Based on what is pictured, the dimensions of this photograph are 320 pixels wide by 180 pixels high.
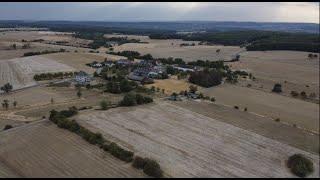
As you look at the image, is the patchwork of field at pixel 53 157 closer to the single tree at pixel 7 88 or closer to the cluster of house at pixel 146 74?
the single tree at pixel 7 88

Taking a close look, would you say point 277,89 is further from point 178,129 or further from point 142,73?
point 142,73

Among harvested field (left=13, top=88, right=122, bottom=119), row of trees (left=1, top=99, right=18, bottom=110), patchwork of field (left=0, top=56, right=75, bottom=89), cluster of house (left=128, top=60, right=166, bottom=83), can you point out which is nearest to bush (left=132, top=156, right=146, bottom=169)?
harvested field (left=13, top=88, right=122, bottom=119)

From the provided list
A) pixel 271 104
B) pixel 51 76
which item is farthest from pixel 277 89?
pixel 51 76

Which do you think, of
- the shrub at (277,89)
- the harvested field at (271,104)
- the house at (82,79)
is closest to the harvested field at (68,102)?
the house at (82,79)

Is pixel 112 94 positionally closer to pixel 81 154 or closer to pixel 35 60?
pixel 81 154

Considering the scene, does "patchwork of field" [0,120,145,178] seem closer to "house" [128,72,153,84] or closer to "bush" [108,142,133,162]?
"bush" [108,142,133,162]

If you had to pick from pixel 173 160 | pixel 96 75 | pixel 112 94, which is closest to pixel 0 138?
pixel 173 160
